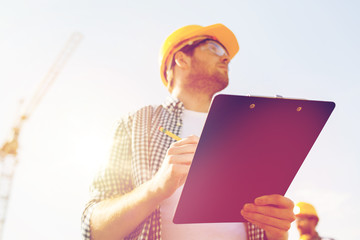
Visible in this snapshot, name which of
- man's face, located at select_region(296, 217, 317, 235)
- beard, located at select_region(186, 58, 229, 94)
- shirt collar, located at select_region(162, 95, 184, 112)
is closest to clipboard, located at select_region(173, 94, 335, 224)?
shirt collar, located at select_region(162, 95, 184, 112)

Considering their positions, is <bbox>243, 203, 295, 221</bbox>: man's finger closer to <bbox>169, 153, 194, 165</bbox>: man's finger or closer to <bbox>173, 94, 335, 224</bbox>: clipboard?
<bbox>173, 94, 335, 224</bbox>: clipboard

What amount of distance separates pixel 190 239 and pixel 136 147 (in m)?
0.73

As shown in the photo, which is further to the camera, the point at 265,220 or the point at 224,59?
the point at 224,59

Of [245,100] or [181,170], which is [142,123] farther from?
[245,100]

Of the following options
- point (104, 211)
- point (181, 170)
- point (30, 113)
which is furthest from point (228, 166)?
point (30, 113)

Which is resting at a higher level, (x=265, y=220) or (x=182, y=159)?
(x=182, y=159)

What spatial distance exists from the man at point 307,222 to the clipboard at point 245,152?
505 centimetres

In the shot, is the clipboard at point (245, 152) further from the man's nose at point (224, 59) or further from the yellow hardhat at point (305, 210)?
the yellow hardhat at point (305, 210)

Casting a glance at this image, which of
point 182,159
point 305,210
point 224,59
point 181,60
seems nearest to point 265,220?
point 182,159

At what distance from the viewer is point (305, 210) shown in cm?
667

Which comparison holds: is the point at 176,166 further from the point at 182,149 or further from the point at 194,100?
the point at 194,100

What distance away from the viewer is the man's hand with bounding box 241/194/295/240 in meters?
1.65

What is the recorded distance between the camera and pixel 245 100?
50.2 inches

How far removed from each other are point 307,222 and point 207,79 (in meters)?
4.64
